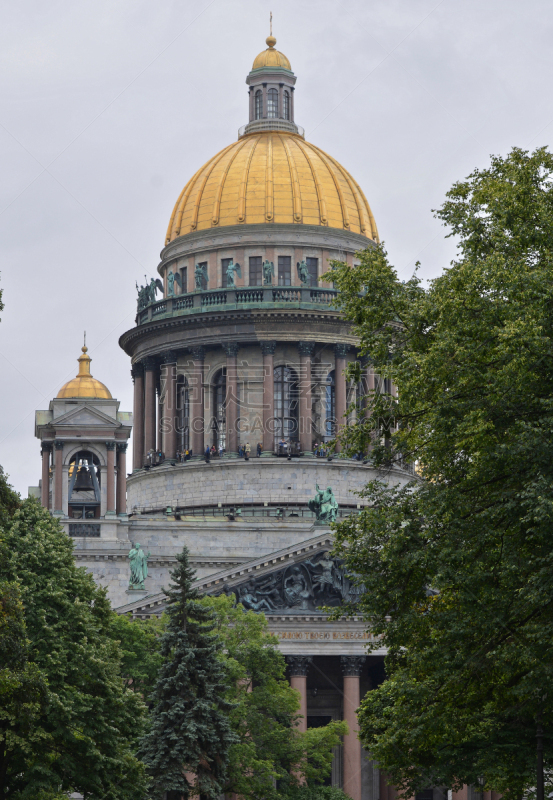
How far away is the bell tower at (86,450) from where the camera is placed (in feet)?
269

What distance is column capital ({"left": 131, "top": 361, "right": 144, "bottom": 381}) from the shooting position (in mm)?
99625

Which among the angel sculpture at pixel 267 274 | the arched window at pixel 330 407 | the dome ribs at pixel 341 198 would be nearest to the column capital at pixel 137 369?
the angel sculpture at pixel 267 274

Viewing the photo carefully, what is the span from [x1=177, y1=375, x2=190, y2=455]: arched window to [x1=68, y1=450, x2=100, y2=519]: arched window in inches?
472

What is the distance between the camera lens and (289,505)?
91875mm

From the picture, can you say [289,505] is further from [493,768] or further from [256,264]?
[493,768]

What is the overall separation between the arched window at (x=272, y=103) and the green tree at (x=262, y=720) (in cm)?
3997

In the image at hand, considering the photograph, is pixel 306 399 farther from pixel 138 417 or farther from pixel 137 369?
pixel 137 369

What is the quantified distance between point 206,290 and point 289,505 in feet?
39.9

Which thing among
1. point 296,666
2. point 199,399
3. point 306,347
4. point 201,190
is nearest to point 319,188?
point 201,190

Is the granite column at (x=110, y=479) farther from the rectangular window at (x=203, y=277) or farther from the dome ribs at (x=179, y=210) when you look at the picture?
the dome ribs at (x=179, y=210)

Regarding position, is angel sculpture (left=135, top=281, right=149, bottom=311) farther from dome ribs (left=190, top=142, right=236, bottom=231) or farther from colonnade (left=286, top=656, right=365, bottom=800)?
colonnade (left=286, top=656, right=365, bottom=800)

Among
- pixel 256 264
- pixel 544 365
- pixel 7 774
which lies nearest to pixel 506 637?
pixel 544 365

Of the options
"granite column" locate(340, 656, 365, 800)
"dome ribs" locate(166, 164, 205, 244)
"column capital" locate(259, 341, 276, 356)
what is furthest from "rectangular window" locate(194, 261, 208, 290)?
"granite column" locate(340, 656, 365, 800)

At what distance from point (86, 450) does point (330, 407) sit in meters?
16.9
